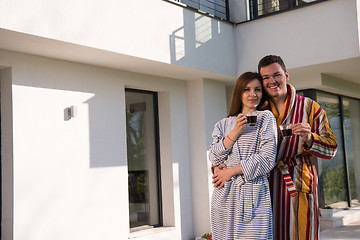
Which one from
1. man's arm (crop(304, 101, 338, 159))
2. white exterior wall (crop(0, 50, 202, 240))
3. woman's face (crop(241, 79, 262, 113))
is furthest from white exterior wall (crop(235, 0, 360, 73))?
woman's face (crop(241, 79, 262, 113))

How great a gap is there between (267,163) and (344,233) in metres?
4.94

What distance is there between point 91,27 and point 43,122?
3.73 ft

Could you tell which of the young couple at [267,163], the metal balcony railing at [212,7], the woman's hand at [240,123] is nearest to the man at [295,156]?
the young couple at [267,163]

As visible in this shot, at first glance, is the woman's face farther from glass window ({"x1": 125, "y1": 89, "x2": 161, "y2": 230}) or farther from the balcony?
the balcony

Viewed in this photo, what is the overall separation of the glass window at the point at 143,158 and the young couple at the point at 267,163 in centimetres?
376

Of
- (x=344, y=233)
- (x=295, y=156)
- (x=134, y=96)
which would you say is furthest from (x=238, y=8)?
(x=295, y=156)

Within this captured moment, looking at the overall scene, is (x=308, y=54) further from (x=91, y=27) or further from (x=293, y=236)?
(x=293, y=236)

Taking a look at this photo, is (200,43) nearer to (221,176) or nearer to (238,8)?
(238,8)

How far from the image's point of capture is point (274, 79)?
2266mm

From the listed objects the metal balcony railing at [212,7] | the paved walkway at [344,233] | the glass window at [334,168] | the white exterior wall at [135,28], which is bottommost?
the paved walkway at [344,233]

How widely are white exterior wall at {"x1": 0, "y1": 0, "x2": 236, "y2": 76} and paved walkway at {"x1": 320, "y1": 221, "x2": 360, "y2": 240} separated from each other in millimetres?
2673

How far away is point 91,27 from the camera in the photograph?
14.7 ft

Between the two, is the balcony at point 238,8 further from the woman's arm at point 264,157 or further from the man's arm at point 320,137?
the woman's arm at point 264,157

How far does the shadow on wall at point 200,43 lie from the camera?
18.2 feet
